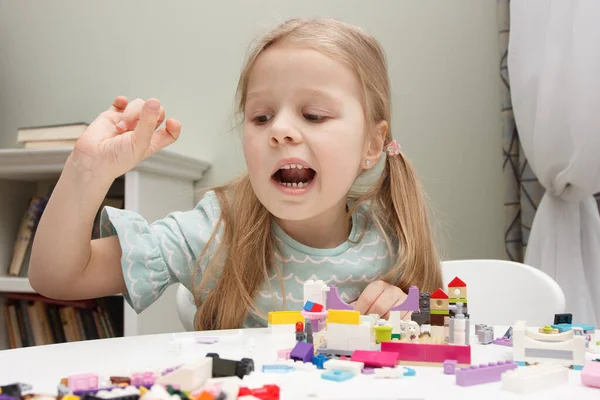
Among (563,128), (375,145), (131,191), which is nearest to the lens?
(375,145)

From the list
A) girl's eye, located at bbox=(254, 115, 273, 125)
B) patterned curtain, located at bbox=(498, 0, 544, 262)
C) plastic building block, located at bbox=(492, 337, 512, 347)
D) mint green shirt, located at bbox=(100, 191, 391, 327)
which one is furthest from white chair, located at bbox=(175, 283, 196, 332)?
patterned curtain, located at bbox=(498, 0, 544, 262)

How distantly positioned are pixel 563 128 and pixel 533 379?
1.12m

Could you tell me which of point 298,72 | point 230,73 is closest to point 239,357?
point 298,72

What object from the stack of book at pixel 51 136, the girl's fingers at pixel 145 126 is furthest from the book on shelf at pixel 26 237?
the girl's fingers at pixel 145 126

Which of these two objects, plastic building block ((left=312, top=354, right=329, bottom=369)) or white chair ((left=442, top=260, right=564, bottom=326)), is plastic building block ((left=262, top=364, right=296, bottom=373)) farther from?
white chair ((left=442, top=260, right=564, bottom=326))

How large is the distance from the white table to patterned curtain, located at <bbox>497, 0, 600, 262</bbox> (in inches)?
33.6

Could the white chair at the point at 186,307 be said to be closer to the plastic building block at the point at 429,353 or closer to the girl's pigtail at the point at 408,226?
the girl's pigtail at the point at 408,226

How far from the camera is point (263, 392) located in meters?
0.41

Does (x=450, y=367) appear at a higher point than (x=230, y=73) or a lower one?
lower

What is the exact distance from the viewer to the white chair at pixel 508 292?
1028 millimetres

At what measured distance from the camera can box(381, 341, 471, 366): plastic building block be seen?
52 cm

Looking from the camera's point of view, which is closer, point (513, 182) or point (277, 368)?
point (277, 368)

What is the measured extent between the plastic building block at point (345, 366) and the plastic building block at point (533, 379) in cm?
11

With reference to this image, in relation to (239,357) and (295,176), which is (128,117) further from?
(239,357)
